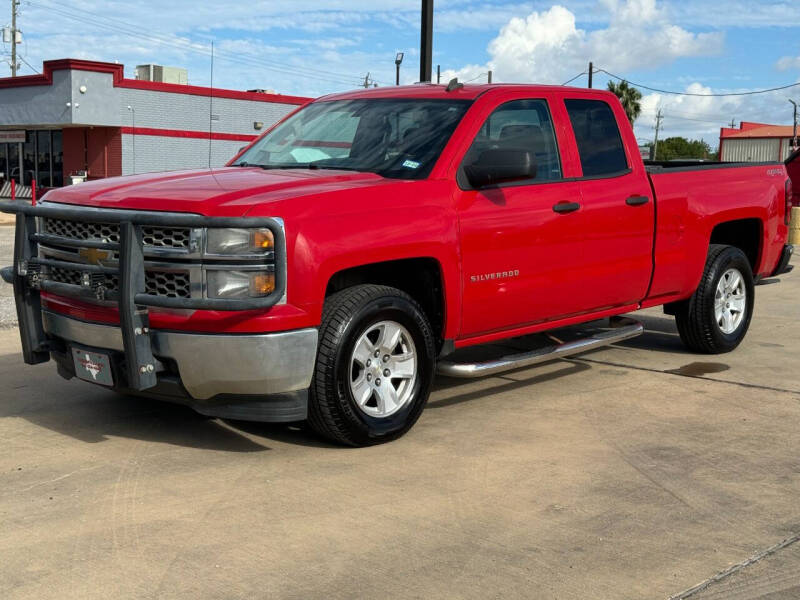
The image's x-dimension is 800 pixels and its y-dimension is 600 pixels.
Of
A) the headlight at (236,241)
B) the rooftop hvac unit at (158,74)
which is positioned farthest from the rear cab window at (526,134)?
the rooftop hvac unit at (158,74)

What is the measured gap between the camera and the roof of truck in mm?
6371

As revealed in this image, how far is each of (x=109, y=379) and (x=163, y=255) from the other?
2.40ft

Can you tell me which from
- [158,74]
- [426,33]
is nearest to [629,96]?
[158,74]

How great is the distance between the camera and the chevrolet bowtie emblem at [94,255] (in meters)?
5.16

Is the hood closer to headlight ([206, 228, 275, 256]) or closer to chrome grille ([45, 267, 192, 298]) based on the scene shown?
headlight ([206, 228, 275, 256])

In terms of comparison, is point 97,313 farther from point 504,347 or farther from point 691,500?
point 504,347

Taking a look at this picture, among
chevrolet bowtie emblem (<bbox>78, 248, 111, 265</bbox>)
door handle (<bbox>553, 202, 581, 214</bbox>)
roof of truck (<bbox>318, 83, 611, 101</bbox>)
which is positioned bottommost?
chevrolet bowtie emblem (<bbox>78, 248, 111, 265</bbox>)

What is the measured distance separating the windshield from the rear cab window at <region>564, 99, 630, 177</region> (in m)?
0.97

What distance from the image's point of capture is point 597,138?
694 centimetres

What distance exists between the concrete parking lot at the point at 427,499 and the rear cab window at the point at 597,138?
4.85ft

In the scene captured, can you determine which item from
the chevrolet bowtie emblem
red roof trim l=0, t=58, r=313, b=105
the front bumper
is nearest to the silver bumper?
the front bumper

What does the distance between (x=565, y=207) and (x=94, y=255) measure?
2.82 m

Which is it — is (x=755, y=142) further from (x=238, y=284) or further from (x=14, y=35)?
(x=238, y=284)

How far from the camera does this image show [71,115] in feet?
125
